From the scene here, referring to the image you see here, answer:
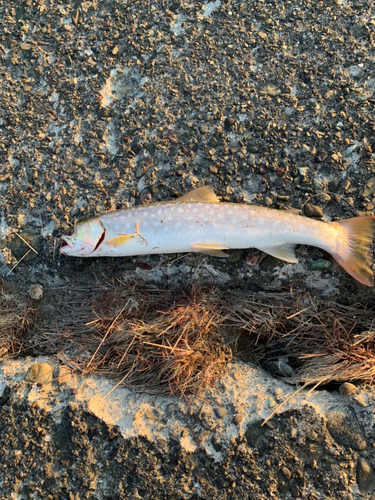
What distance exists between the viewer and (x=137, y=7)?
3422 mm

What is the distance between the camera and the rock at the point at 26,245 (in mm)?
3334

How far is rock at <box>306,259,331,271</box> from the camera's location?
3.17 metres

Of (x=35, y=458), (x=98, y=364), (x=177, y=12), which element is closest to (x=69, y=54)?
(x=177, y=12)

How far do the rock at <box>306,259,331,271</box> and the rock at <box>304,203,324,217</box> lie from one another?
1.41 ft

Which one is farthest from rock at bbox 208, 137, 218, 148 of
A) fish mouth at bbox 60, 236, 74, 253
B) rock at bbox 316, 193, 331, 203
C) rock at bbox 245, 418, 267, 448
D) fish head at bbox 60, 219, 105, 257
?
rock at bbox 245, 418, 267, 448

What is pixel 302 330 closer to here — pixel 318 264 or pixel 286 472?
pixel 318 264

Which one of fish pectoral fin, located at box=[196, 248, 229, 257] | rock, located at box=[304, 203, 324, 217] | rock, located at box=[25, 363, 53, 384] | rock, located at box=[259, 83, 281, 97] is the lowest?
rock, located at box=[25, 363, 53, 384]

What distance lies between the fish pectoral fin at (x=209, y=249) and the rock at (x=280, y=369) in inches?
42.0

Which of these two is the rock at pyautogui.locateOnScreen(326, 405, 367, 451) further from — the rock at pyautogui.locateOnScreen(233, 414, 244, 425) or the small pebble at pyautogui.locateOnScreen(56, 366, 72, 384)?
the small pebble at pyautogui.locateOnScreen(56, 366, 72, 384)

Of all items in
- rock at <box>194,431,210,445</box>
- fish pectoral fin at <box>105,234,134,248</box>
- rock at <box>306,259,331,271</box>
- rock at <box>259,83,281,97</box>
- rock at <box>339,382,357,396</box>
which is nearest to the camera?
rock at <box>194,431,210,445</box>

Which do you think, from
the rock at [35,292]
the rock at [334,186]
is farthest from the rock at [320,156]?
the rock at [35,292]

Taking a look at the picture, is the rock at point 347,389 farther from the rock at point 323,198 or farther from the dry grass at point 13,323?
the dry grass at point 13,323

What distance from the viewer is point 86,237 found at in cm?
306

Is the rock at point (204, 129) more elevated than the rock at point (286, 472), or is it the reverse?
the rock at point (204, 129)
